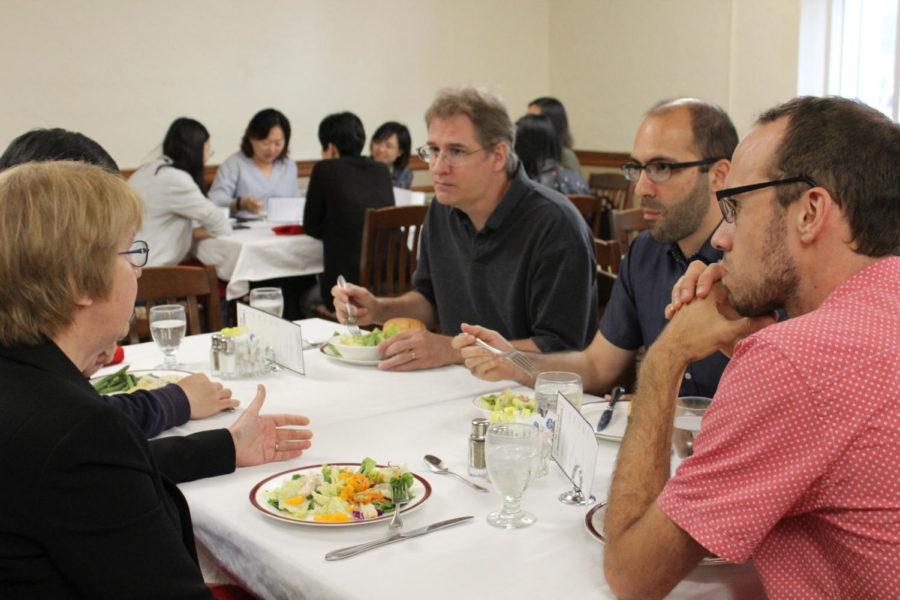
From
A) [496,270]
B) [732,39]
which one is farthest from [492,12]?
[496,270]

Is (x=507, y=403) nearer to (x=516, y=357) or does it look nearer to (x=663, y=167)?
(x=516, y=357)

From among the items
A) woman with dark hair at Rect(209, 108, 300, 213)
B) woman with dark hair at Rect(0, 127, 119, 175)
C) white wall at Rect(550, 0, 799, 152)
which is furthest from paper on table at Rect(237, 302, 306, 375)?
white wall at Rect(550, 0, 799, 152)

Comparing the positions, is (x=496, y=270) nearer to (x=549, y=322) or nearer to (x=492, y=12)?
(x=549, y=322)

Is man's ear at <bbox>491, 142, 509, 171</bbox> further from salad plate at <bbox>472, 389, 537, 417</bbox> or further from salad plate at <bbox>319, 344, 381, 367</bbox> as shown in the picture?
salad plate at <bbox>472, 389, 537, 417</bbox>

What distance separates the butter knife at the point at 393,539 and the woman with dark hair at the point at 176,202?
3.59 metres

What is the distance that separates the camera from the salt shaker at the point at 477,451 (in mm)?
1656

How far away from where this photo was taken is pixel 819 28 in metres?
6.01

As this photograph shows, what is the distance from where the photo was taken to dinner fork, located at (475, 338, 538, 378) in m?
2.15

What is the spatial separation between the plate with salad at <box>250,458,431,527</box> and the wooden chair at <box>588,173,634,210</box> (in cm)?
557

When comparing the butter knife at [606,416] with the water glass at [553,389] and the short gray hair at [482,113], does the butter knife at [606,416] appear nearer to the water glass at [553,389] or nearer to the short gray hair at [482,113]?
the water glass at [553,389]

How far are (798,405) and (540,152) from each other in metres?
4.23

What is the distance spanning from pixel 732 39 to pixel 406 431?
5366 mm

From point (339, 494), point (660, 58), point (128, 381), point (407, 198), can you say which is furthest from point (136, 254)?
point (660, 58)

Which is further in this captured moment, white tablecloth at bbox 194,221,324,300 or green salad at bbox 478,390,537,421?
white tablecloth at bbox 194,221,324,300
